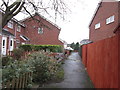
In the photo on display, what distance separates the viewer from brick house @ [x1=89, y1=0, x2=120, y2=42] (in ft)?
47.7

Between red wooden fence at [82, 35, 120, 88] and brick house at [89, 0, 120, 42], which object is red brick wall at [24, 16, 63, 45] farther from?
red wooden fence at [82, 35, 120, 88]

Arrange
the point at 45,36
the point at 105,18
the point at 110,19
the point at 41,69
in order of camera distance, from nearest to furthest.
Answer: the point at 41,69
the point at 110,19
the point at 105,18
the point at 45,36

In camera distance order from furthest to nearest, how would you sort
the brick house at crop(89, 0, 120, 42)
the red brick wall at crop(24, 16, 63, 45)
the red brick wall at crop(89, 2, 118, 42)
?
the red brick wall at crop(24, 16, 63, 45), the red brick wall at crop(89, 2, 118, 42), the brick house at crop(89, 0, 120, 42)

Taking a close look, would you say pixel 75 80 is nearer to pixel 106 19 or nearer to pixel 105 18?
pixel 106 19

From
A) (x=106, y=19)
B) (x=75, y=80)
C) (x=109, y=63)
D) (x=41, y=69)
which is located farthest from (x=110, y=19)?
(x=109, y=63)

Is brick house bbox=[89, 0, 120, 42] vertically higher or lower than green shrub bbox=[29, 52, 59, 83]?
higher

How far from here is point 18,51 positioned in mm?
12641

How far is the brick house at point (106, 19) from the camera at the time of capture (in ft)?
47.7

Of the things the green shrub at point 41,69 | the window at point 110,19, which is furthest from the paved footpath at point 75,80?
the window at point 110,19

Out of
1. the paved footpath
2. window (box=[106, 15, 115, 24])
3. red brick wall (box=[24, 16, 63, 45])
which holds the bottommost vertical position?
the paved footpath

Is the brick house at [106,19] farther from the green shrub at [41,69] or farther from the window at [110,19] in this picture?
the green shrub at [41,69]

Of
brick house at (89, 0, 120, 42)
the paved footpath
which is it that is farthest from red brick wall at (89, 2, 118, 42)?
the paved footpath

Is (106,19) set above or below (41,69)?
above

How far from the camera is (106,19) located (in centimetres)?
1709
